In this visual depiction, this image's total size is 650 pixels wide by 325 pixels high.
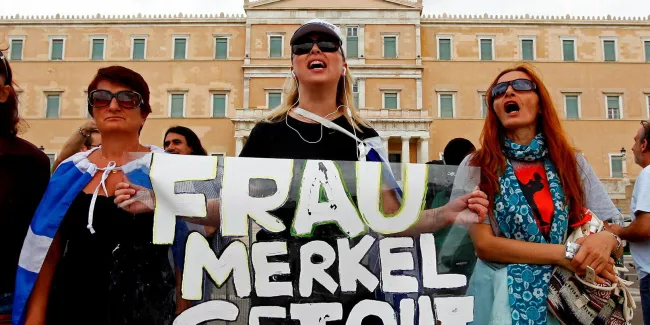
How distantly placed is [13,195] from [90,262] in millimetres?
401

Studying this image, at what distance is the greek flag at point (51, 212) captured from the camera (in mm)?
1871

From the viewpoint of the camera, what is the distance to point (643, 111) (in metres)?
27.9

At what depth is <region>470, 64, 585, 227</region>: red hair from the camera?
6.62 feet

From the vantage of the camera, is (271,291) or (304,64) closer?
(271,291)

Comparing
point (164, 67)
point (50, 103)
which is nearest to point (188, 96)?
point (164, 67)

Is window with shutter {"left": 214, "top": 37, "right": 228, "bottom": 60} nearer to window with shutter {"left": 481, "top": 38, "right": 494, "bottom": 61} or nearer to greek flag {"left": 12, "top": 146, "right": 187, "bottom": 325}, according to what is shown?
window with shutter {"left": 481, "top": 38, "right": 494, "bottom": 61}

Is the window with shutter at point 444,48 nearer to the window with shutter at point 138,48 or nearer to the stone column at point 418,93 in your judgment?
the stone column at point 418,93

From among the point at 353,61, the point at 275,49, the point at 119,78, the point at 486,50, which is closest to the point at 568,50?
the point at 486,50

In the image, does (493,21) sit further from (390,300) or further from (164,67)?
(390,300)

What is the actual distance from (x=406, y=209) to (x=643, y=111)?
30736 millimetres

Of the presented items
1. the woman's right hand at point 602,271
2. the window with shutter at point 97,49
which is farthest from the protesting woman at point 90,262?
the window with shutter at point 97,49

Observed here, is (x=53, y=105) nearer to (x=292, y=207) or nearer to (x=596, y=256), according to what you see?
(x=292, y=207)

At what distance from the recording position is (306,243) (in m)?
1.93

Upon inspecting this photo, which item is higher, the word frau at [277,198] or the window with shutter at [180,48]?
the window with shutter at [180,48]
